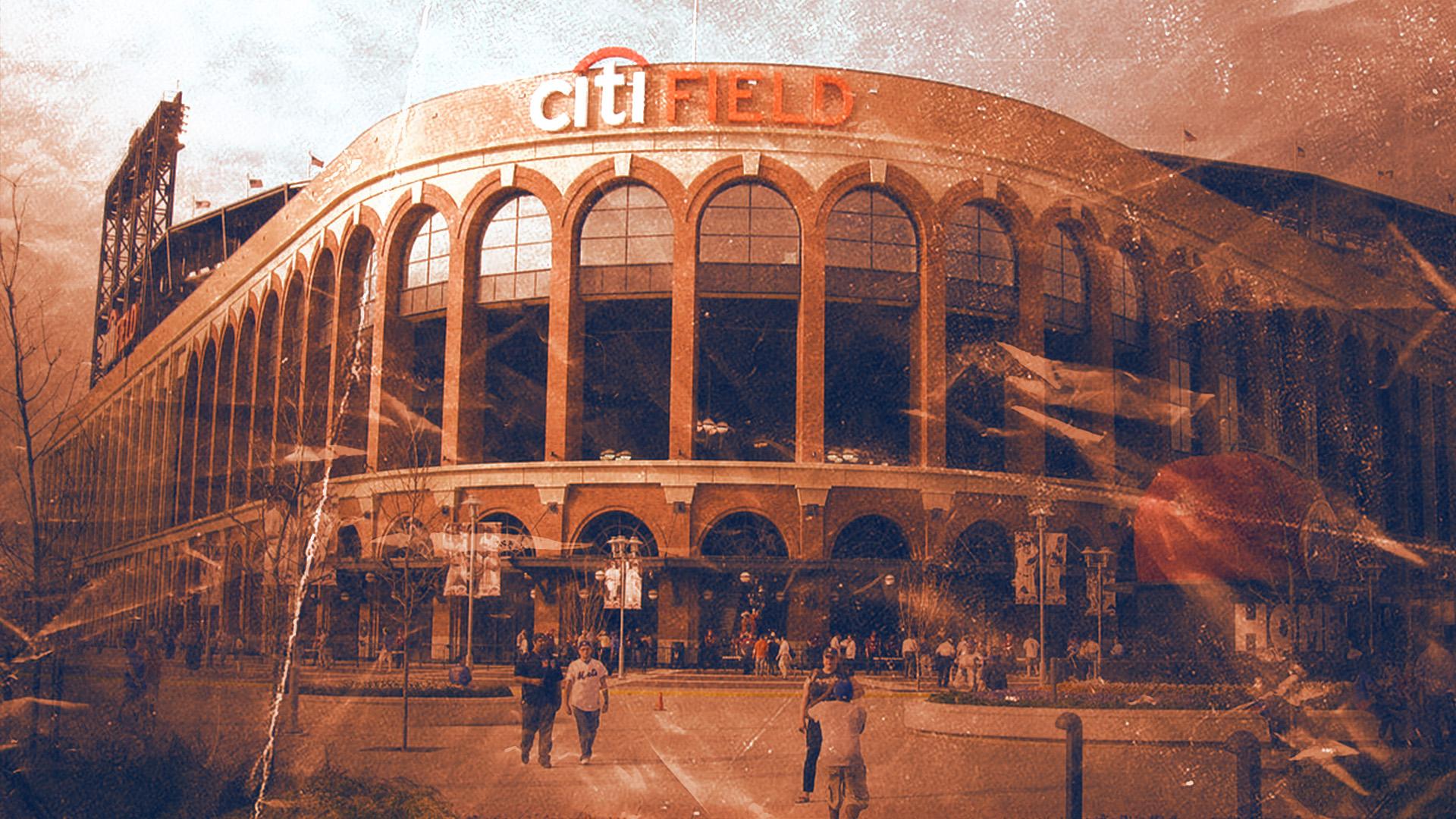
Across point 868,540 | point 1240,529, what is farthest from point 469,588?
point 1240,529

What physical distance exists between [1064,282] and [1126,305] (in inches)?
118

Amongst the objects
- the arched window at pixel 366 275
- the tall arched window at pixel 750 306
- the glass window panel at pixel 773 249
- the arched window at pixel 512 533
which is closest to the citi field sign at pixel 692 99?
the tall arched window at pixel 750 306

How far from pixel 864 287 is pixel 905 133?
773 centimetres

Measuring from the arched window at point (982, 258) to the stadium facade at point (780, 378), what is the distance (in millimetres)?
147

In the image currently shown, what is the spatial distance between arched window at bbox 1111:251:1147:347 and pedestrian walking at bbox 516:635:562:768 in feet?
35.3

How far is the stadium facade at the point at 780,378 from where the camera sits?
55.2 ft

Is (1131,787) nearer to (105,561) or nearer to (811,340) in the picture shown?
(105,561)

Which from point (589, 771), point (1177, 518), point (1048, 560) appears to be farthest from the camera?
point (1048, 560)

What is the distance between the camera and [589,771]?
1457cm

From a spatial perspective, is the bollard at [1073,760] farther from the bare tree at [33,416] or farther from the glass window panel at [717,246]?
the glass window panel at [717,246]

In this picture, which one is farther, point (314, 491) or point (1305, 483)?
point (314, 491)

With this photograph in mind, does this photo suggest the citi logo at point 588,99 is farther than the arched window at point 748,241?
No

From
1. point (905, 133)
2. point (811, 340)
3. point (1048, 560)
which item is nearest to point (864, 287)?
point (811, 340)

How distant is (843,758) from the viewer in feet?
37.1
